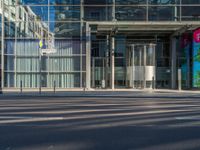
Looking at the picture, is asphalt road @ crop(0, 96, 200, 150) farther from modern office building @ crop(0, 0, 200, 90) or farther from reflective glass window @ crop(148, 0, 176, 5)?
reflective glass window @ crop(148, 0, 176, 5)

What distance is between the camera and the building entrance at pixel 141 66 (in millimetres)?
32062

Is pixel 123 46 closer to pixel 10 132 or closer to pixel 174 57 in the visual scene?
pixel 174 57

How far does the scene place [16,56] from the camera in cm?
3362

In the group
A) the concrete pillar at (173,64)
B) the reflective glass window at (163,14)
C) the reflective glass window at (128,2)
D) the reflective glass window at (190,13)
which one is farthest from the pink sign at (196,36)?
the reflective glass window at (128,2)

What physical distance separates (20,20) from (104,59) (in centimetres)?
870

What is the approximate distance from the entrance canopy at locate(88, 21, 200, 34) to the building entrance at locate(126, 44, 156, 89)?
5.24ft

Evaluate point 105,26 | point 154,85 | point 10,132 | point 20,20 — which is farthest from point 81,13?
point 10,132

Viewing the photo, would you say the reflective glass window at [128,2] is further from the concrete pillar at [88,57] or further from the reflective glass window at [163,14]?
the concrete pillar at [88,57]

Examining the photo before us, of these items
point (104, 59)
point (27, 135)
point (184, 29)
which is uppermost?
point (184, 29)

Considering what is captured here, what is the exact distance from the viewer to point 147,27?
1266 inches

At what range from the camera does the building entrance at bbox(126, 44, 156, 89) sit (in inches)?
1262

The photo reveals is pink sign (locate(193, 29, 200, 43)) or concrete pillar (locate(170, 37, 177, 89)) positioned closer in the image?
pink sign (locate(193, 29, 200, 43))

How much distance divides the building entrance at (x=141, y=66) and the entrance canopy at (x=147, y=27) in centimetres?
160

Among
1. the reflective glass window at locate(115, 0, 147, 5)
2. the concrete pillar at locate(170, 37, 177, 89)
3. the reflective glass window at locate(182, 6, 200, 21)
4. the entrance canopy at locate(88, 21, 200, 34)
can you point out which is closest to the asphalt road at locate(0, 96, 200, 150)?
the entrance canopy at locate(88, 21, 200, 34)
